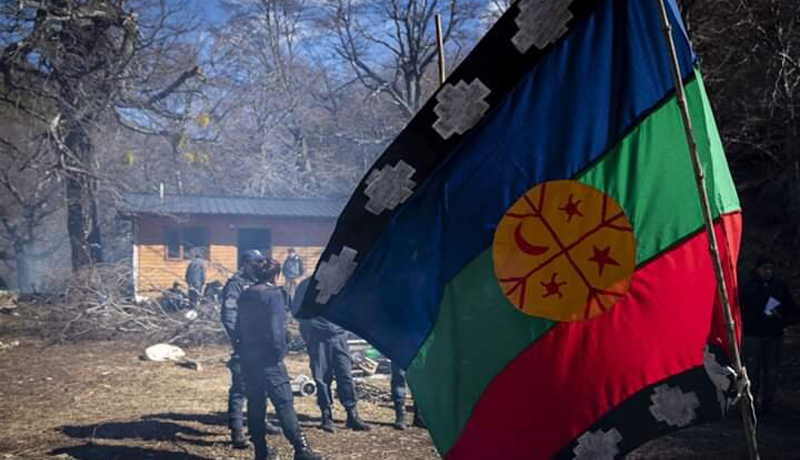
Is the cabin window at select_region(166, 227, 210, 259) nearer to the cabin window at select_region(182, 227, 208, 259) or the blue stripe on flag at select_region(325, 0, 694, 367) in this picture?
the cabin window at select_region(182, 227, 208, 259)

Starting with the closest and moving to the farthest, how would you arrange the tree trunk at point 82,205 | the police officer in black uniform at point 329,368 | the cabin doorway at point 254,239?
the police officer in black uniform at point 329,368, the tree trunk at point 82,205, the cabin doorway at point 254,239

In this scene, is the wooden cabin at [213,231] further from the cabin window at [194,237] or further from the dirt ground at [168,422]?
the dirt ground at [168,422]

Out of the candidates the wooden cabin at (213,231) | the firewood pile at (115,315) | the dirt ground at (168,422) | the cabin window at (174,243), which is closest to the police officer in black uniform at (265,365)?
the dirt ground at (168,422)

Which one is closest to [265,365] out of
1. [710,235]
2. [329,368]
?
[329,368]

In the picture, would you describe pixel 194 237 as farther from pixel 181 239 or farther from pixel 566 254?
pixel 566 254

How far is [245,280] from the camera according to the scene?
25.2 feet

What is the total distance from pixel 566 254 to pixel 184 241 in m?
23.8

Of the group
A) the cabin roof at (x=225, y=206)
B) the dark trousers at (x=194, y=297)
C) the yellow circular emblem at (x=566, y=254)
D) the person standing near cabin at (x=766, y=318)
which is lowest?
the dark trousers at (x=194, y=297)

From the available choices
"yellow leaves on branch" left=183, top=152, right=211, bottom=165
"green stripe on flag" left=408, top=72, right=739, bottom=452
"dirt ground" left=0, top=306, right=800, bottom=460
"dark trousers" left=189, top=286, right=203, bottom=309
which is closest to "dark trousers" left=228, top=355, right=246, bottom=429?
"dirt ground" left=0, top=306, right=800, bottom=460

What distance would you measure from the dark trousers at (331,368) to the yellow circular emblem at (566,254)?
234 inches

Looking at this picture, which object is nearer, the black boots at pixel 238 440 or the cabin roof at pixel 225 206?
the black boots at pixel 238 440

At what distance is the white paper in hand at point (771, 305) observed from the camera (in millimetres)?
8241

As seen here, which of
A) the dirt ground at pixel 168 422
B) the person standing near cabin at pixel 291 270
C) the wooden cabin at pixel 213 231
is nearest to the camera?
the dirt ground at pixel 168 422

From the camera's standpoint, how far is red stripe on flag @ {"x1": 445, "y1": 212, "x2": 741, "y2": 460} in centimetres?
264
